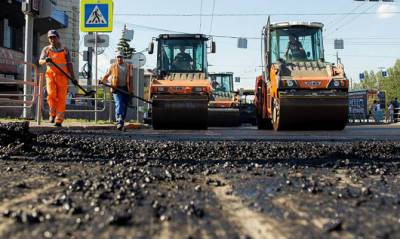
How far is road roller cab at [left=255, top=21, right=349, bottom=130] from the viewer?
11.2 m

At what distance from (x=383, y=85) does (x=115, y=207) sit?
90779mm

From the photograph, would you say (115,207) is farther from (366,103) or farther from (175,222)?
(366,103)

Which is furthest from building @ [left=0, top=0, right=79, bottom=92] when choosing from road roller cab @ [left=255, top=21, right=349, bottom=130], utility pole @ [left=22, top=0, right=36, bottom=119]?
road roller cab @ [left=255, top=21, right=349, bottom=130]

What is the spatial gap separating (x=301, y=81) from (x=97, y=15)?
5381 millimetres

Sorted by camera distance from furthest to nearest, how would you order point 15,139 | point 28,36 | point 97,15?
1. point 97,15
2. point 28,36
3. point 15,139

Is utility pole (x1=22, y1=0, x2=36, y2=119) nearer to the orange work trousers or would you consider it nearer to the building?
the orange work trousers

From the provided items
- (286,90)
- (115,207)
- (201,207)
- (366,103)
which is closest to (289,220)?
(201,207)

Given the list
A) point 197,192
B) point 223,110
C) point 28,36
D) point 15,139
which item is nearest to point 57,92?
point 28,36

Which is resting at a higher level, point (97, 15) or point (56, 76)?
point (97, 15)

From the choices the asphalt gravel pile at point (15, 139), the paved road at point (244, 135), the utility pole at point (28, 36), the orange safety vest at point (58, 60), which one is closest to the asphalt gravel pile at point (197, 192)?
the asphalt gravel pile at point (15, 139)

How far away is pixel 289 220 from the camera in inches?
94.8

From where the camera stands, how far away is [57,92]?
380 inches

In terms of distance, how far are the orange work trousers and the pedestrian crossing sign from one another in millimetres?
3179

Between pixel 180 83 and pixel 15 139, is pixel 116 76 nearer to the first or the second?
pixel 180 83
